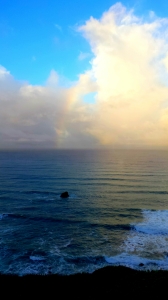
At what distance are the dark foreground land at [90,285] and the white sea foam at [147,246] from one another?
4100 mm

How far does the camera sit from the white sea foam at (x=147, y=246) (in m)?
30.0

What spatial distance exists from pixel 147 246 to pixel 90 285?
14.7m

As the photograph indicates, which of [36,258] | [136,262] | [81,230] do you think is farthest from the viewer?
[81,230]

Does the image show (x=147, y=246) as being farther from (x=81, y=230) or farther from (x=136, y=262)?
(x=81, y=230)

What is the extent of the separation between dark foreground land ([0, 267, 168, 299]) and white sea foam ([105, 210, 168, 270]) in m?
4.10

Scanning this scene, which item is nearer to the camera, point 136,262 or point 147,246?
point 136,262

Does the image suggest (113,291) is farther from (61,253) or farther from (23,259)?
(23,259)

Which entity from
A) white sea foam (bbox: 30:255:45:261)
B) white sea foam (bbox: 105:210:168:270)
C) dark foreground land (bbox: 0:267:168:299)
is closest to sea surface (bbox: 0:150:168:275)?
white sea foam (bbox: 105:210:168:270)

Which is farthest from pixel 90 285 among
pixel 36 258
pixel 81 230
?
pixel 81 230

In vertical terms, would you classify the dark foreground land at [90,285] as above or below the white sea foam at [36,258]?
above

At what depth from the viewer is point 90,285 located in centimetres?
2352

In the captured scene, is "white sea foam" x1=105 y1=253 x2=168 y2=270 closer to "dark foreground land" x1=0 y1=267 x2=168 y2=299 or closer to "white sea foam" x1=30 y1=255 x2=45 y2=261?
"dark foreground land" x1=0 y1=267 x2=168 y2=299

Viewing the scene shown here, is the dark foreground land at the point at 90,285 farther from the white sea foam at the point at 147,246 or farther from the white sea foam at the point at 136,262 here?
the white sea foam at the point at 147,246

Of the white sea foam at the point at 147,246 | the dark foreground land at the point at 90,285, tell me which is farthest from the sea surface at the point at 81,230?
the dark foreground land at the point at 90,285
